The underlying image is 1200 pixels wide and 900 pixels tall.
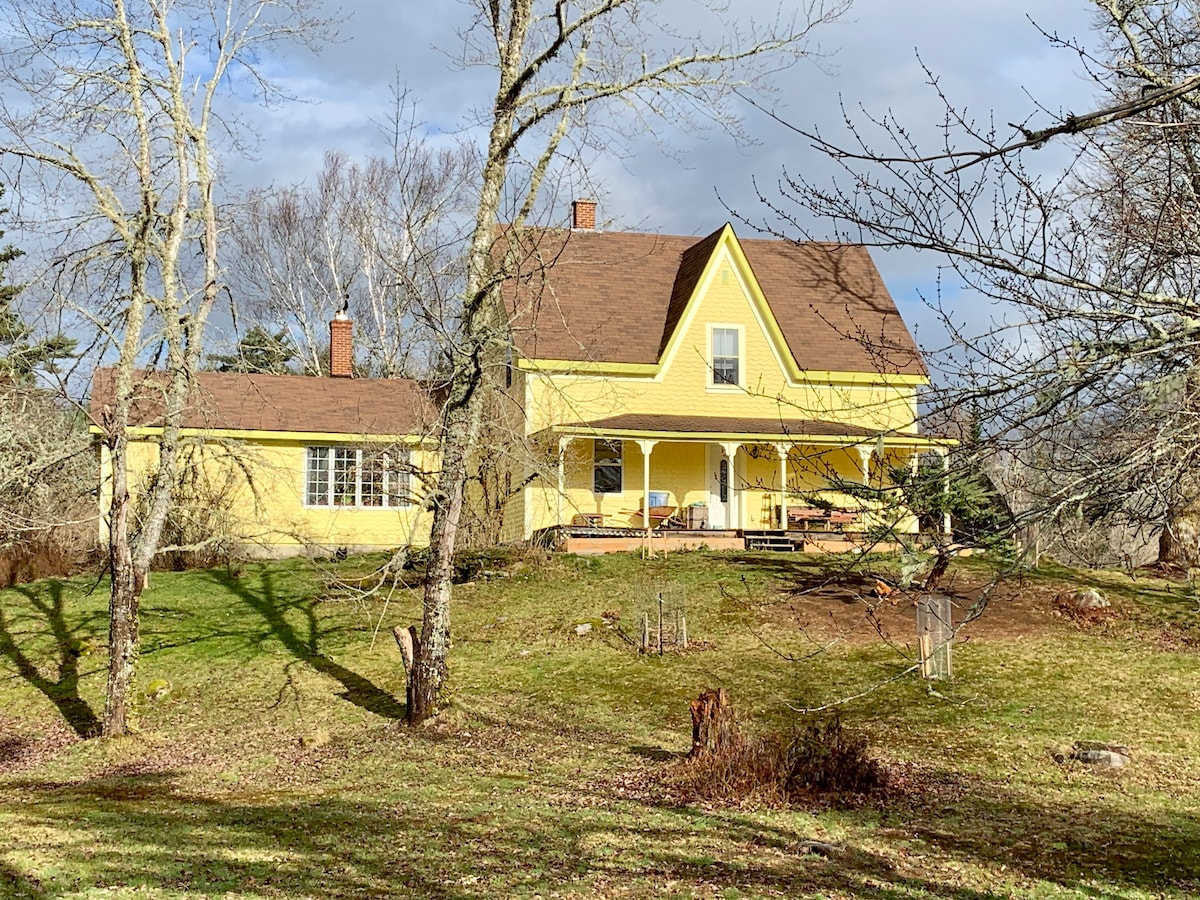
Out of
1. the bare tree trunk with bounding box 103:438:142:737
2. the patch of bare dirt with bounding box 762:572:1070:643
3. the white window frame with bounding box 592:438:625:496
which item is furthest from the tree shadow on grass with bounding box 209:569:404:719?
the white window frame with bounding box 592:438:625:496

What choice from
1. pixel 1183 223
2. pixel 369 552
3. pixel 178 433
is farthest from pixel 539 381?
pixel 1183 223

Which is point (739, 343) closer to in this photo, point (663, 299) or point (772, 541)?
point (663, 299)

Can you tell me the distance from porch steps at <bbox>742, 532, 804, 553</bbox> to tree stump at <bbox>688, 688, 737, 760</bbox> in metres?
13.7

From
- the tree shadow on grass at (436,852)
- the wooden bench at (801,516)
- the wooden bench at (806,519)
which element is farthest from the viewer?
the wooden bench at (801,516)

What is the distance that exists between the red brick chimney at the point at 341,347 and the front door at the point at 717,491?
1104 cm

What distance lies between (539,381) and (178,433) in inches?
478

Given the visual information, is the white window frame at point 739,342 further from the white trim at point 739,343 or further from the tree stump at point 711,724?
the tree stump at point 711,724

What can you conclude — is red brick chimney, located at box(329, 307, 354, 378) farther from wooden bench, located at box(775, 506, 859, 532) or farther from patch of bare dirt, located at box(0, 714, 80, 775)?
patch of bare dirt, located at box(0, 714, 80, 775)

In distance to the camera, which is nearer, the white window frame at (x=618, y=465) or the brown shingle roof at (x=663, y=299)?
the white window frame at (x=618, y=465)

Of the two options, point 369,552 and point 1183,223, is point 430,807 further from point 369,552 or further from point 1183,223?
point 369,552

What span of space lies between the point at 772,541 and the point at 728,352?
4.82 m

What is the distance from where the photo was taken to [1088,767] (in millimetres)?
11125

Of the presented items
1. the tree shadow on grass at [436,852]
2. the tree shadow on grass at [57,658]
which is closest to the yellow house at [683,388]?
the tree shadow on grass at [57,658]

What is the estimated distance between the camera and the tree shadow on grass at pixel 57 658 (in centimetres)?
1501
